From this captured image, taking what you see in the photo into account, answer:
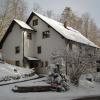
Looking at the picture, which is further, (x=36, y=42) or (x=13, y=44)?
(x=13, y=44)

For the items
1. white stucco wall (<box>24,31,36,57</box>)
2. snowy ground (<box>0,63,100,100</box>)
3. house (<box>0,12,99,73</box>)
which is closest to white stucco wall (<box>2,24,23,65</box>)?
house (<box>0,12,99,73</box>)

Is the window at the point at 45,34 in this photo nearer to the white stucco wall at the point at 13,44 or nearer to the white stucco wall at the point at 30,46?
the white stucco wall at the point at 30,46

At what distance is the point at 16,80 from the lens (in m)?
31.0

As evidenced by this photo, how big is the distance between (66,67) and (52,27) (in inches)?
298

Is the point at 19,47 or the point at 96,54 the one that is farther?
the point at 19,47

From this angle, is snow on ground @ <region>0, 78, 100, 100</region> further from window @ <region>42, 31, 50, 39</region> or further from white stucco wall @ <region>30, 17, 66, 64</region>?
window @ <region>42, 31, 50, 39</region>

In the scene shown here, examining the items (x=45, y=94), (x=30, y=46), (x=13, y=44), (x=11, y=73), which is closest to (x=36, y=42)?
(x=30, y=46)

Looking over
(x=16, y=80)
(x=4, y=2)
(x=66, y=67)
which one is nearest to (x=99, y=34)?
(x=4, y=2)

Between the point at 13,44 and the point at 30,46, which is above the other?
the point at 13,44

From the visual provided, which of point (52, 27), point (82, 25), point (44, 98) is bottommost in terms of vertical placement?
point (44, 98)

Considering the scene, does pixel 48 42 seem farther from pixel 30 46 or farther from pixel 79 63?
pixel 79 63

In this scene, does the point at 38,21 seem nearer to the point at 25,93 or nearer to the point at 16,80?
the point at 16,80

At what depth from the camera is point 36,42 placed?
41750 mm

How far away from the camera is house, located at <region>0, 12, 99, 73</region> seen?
3844cm
